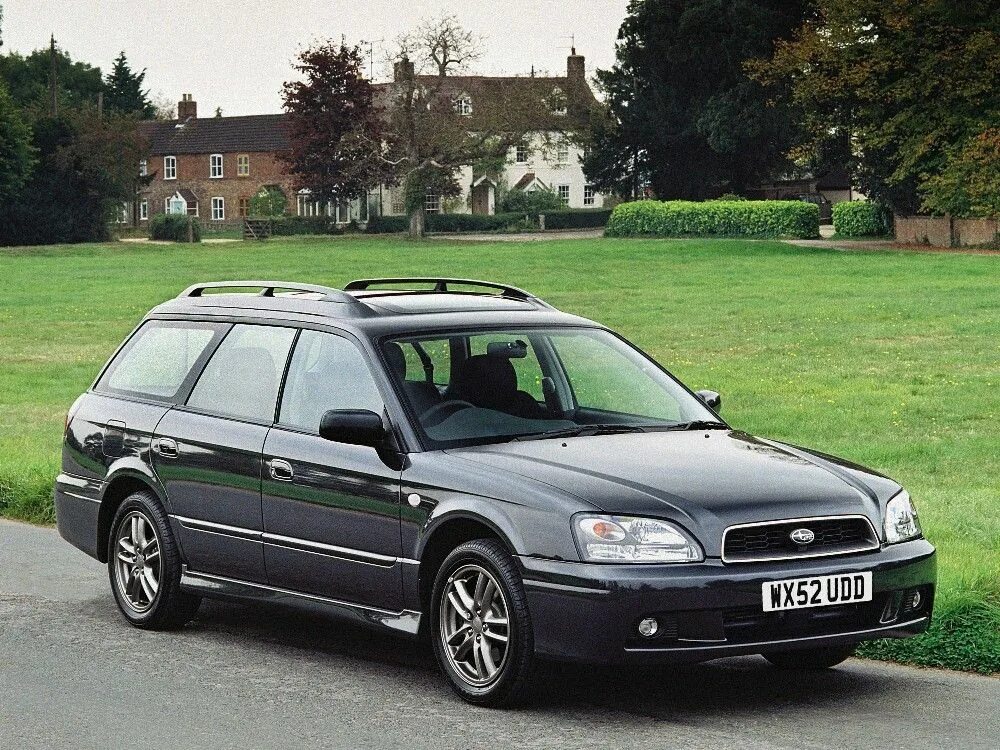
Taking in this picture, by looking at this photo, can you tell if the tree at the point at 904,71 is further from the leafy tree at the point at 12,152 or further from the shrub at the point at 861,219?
the leafy tree at the point at 12,152

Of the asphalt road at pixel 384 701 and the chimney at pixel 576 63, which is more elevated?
the chimney at pixel 576 63

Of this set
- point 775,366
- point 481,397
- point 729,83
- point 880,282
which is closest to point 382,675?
point 481,397

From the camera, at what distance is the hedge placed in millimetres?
72312

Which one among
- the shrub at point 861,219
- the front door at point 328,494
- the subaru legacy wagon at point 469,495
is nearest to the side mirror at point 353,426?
the subaru legacy wagon at point 469,495

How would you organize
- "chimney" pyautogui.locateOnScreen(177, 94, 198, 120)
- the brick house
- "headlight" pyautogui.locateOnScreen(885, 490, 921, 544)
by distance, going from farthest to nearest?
"chimney" pyautogui.locateOnScreen(177, 94, 198, 120) → the brick house → "headlight" pyautogui.locateOnScreen(885, 490, 921, 544)

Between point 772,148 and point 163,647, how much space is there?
76.8m

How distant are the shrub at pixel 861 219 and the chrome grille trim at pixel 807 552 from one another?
217ft

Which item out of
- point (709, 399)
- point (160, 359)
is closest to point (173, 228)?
point (160, 359)

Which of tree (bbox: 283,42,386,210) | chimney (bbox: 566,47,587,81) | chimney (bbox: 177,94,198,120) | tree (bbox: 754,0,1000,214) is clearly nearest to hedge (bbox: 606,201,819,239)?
tree (bbox: 754,0,1000,214)

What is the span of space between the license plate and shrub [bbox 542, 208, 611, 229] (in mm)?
98220

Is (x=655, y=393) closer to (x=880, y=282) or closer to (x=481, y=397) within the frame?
(x=481, y=397)

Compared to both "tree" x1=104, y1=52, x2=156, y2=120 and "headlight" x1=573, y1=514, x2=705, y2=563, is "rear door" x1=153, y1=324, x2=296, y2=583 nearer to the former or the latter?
"headlight" x1=573, y1=514, x2=705, y2=563

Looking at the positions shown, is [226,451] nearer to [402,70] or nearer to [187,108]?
[402,70]

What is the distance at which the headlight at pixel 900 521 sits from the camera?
7.10 metres
